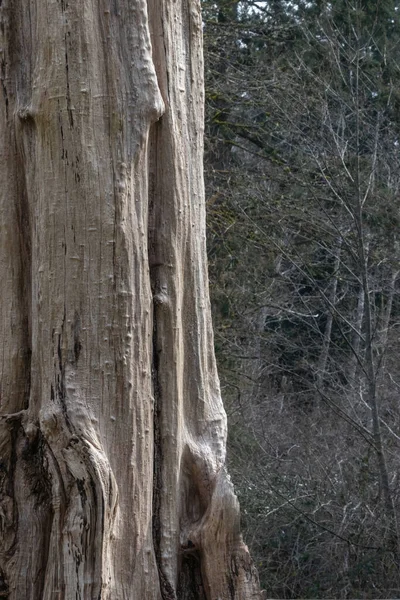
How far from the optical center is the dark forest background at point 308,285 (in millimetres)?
8227

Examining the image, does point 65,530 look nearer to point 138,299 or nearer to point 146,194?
point 138,299

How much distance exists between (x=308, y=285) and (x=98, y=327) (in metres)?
7.11

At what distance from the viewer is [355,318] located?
35.6 ft

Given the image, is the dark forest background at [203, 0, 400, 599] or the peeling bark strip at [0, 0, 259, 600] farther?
the dark forest background at [203, 0, 400, 599]

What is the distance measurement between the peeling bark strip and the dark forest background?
16.6ft

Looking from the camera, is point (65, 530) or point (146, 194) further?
point (146, 194)

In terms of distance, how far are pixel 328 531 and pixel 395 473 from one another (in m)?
0.81

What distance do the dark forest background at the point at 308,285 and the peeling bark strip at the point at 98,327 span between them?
5.06m

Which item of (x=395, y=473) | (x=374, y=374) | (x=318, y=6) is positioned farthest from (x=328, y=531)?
(x=318, y=6)

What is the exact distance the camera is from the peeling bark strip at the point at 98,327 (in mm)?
2881

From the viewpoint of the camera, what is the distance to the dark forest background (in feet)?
27.0

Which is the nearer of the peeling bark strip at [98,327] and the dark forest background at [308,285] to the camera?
the peeling bark strip at [98,327]

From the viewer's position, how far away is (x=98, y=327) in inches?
114

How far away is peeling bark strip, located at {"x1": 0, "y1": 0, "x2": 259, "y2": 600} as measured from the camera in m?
2.88
